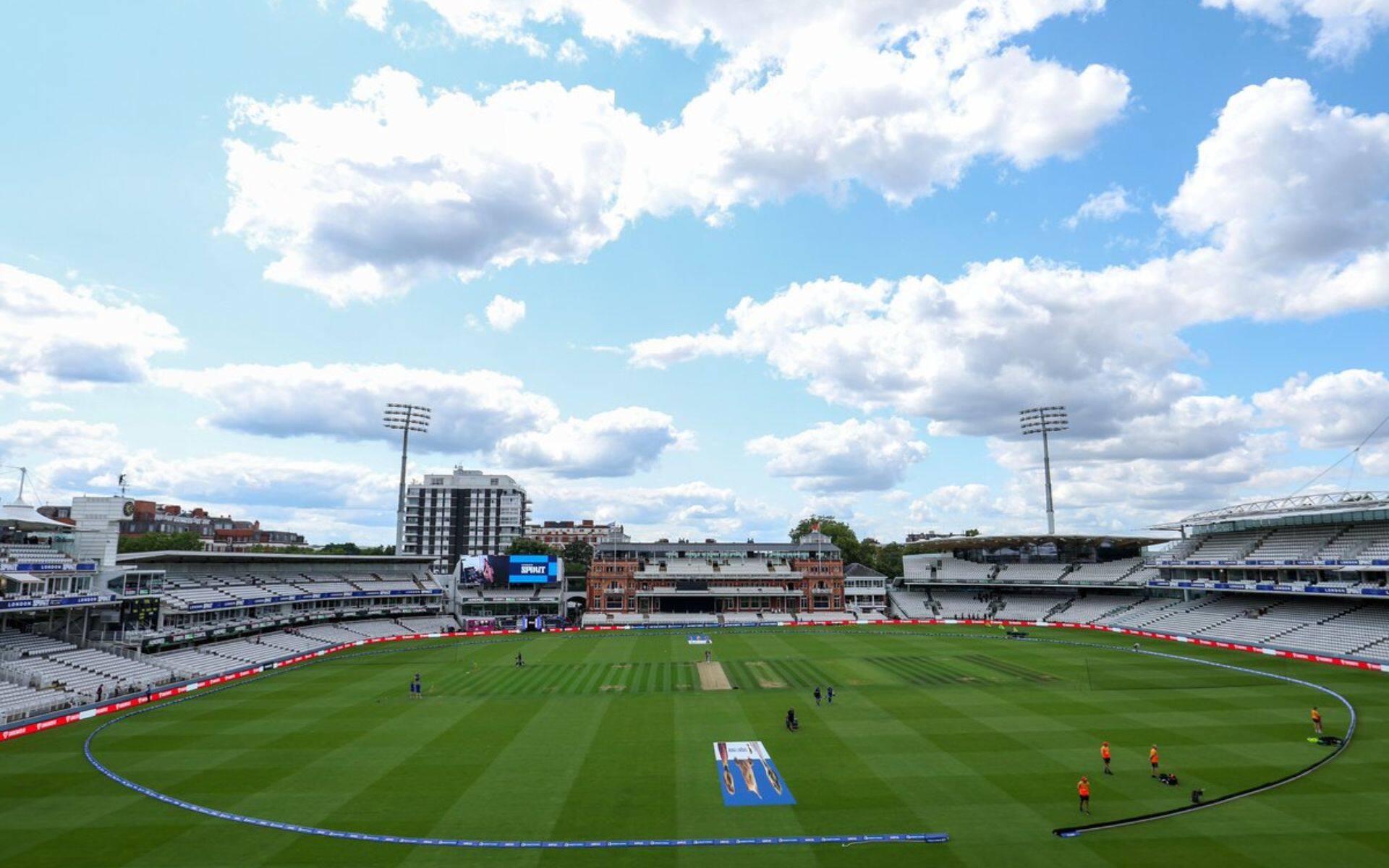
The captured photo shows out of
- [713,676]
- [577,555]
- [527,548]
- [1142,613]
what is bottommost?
[713,676]

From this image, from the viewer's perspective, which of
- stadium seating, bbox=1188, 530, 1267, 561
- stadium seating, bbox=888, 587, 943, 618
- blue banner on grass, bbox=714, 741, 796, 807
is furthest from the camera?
stadium seating, bbox=888, 587, 943, 618

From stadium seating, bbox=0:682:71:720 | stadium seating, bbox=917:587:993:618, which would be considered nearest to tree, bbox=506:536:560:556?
stadium seating, bbox=917:587:993:618

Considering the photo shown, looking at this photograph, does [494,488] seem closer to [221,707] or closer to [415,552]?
[415,552]

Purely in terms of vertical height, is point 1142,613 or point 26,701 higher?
point 1142,613

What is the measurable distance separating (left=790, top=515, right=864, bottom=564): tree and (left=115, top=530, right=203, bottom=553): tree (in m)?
113

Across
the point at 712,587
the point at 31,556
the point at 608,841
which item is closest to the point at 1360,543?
the point at 712,587

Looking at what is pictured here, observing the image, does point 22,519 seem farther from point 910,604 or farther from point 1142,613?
point 1142,613

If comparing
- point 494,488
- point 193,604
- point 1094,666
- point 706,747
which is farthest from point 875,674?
point 494,488

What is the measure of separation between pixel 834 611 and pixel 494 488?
10474cm

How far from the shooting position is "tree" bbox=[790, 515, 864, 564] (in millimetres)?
151250

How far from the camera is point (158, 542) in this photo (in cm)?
12850

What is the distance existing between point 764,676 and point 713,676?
3.97 metres

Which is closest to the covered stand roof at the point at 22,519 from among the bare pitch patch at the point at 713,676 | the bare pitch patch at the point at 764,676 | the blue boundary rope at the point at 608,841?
the blue boundary rope at the point at 608,841

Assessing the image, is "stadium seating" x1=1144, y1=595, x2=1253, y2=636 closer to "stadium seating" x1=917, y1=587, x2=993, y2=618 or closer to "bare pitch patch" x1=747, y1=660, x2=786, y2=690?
"stadium seating" x1=917, y1=587, x2=993, y2=618
